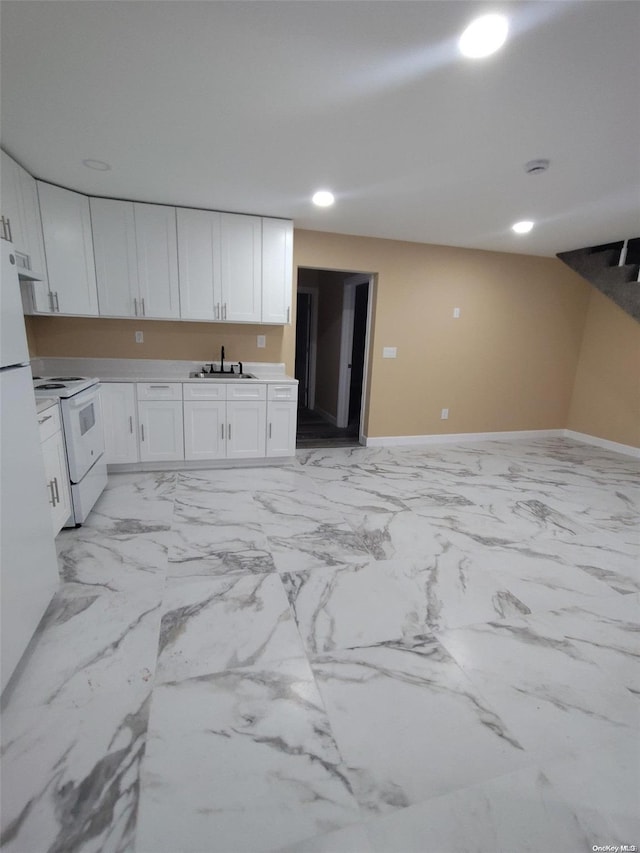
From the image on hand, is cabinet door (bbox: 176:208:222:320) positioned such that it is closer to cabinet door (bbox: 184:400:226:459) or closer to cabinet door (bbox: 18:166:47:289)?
cabinet door (bbox: 184:400:226:459)

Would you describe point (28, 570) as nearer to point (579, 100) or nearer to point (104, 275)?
point (104, 275)

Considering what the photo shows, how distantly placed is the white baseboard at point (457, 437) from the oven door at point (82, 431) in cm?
296

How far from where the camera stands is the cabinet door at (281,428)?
3898 millimetres

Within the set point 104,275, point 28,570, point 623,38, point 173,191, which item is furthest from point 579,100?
point 104,275

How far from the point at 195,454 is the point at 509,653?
9.83ft

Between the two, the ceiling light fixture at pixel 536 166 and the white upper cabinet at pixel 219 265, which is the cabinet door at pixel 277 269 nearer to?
the white upper cabinet at pixel 219 265

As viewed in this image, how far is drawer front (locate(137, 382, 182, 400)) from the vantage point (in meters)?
3.53

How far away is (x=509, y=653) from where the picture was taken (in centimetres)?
174

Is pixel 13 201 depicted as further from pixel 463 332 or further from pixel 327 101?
pixel 463 332

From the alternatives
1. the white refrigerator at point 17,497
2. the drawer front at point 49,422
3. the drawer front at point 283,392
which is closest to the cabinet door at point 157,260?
the drawer front at point 283,392

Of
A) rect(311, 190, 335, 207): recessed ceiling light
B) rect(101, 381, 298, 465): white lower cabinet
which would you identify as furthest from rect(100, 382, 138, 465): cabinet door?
rect(311, 190, 335, 207): recessed ceiling light

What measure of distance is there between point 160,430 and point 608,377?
5.58 meters

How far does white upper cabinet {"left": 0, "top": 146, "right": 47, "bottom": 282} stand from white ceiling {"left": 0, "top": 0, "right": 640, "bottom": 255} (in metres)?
0.14

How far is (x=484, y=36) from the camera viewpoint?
1483 mm
